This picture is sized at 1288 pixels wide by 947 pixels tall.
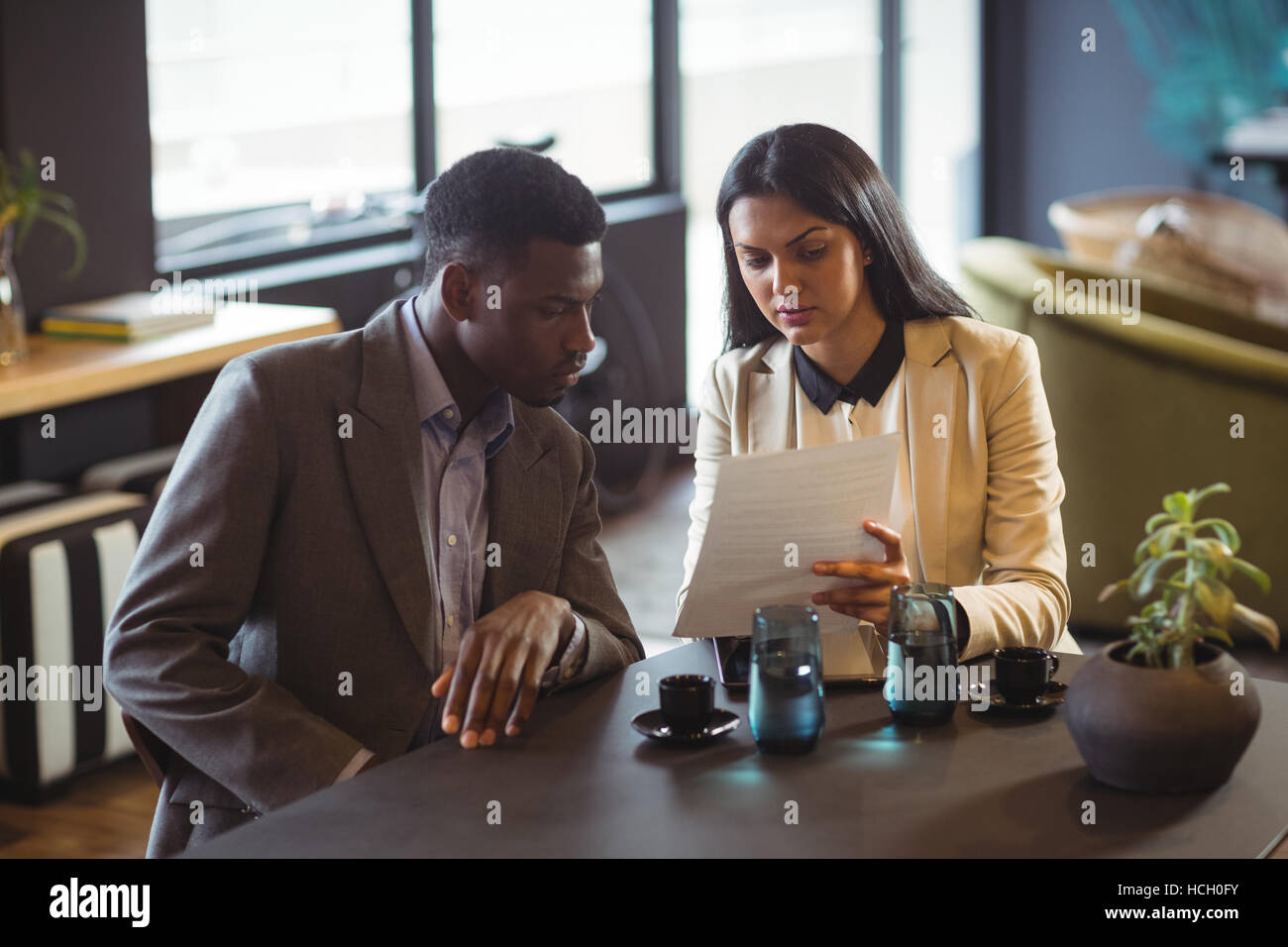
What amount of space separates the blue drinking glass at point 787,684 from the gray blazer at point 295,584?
264 millimetres

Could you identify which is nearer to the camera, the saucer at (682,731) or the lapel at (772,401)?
the saucer at (682,731)

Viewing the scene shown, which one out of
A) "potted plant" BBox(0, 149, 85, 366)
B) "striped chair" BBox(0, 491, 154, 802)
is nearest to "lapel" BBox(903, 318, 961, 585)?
"striped chair" BBox(0, 491, 154, 802)

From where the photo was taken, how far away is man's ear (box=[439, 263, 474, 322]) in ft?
5.64

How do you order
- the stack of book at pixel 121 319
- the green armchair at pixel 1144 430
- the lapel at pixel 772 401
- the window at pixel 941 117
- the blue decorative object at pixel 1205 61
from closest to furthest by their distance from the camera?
the lapel at pixel 772 401 → the stack of book at pixel 121 319 → the green armchair at pixel 1144 430 → the blue decorative object at pixel 1205 61 → the window at pixel 941 117

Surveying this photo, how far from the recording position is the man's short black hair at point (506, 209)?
170cm

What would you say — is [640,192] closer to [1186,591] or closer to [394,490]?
[394,490]

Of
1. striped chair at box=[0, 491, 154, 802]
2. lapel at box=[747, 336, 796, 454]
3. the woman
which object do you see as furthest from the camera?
striped chair at box=[0, 491, 154, 802]

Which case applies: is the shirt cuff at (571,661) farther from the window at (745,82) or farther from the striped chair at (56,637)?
the window at (745,82)

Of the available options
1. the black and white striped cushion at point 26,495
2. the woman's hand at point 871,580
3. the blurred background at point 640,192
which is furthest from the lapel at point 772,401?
the black and white striped cushion at point 26,495

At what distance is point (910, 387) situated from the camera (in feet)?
6.70

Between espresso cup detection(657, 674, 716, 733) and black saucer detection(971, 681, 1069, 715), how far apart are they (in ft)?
1.00

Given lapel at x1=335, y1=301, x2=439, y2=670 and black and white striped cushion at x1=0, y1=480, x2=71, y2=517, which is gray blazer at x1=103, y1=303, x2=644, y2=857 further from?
black and white striped cushion at x1=0, y1=480, x2=71, y2=517
